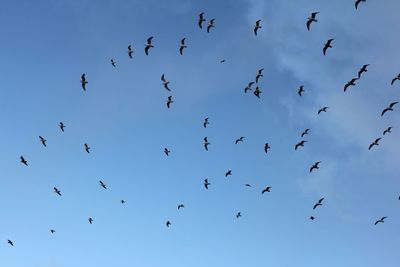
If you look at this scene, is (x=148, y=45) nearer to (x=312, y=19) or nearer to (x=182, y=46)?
(x=182, y=46)

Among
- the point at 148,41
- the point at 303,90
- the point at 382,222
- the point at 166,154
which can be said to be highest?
the point at 148,41

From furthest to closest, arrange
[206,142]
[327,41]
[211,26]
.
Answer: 1. [206,142]
2. [211,26]
3. [327,41]

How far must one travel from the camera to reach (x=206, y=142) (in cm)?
6194

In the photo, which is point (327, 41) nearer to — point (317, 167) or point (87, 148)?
point (317, 167)

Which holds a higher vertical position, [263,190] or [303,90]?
[303,90]

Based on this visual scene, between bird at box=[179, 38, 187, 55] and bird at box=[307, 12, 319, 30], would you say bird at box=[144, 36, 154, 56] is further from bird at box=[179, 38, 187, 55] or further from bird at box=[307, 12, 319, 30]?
bird at box=[307, 12, 319, 30]

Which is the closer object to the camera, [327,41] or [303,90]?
[327,41]

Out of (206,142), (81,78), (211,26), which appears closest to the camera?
(211,26)

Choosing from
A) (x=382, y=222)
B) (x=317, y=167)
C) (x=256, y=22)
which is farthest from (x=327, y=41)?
(x=382, y=222)

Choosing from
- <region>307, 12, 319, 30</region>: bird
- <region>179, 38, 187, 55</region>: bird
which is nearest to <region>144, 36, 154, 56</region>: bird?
<region>179, 38, 187, 55</region>: bird

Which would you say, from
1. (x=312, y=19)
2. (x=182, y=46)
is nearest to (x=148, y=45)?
(x=182, y=46)

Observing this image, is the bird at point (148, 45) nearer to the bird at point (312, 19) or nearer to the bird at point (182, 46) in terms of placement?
the bird at point (182, 46)

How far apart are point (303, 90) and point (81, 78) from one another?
27002mm

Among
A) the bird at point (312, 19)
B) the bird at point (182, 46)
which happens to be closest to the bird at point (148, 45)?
the bird at point (182, 46)
